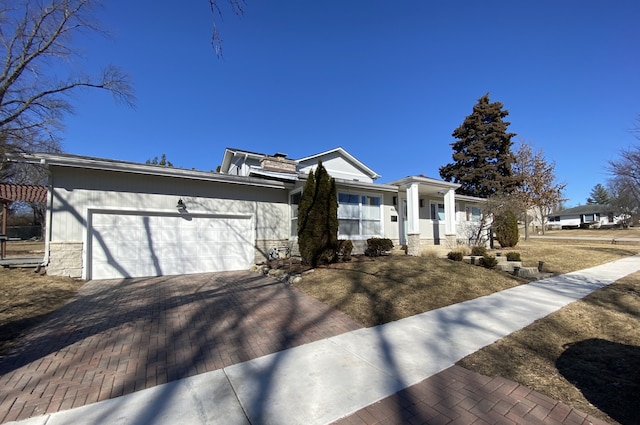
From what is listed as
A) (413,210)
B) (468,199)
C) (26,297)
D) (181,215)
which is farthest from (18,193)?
(468,199)

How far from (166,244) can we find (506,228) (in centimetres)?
1647

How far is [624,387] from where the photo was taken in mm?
3035

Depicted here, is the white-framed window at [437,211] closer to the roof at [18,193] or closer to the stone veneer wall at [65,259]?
the stone veneer wall at [65,259]

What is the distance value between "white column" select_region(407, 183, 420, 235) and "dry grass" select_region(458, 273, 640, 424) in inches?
274

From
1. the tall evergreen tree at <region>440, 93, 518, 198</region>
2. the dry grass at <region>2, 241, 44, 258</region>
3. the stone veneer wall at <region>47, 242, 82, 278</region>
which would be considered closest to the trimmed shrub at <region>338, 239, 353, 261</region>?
the stone veneer wall at <region>47, 242, 82, 278</region>

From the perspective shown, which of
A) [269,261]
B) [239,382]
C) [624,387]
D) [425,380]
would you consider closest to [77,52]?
[269,261]

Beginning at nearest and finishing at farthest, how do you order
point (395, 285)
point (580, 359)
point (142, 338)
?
point (580, 359) → point (142, 338) → point (395, 285)

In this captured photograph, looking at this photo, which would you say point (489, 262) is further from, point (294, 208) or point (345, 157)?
point (345, 157)

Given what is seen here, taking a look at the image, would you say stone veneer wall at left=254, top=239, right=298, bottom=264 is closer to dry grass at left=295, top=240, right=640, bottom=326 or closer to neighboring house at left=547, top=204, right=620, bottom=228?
dry grass at left=295, top=240, right=640, bottom=326

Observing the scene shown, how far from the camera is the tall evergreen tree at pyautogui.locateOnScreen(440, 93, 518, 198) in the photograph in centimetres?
2678

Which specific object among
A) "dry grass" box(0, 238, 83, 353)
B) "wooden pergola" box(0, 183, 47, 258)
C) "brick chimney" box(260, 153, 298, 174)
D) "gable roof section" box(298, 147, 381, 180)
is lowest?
"dry grass" box(0, 238, 83, 353)

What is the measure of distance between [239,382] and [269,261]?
802 centimetres

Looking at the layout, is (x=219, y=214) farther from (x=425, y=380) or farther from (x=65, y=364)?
(x=425, y=380)

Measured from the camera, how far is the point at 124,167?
354 inches
